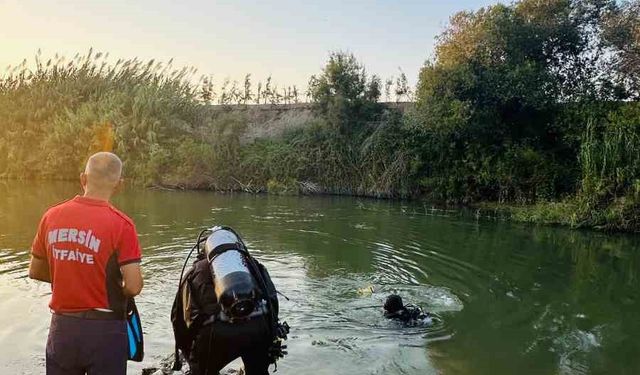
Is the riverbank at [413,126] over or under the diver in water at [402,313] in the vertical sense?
over

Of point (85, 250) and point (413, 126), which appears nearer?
point (85, 250)

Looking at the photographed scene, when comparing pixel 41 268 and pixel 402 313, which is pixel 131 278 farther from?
pixel 402 313

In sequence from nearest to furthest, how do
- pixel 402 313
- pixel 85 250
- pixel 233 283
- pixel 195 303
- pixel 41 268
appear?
1. pixel 85 250
2. pixel 41 268
3. pixel 233 283
4. pixel 195 303
5. pixel 402 313

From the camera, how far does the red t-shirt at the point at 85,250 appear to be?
110 inches

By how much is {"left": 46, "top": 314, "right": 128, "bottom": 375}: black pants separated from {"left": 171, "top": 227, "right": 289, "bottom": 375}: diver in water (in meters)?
0.90

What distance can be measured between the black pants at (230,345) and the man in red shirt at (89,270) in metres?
0.93

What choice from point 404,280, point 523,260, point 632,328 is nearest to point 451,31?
point 523,260

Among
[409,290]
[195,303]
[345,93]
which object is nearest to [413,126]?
[345,93]

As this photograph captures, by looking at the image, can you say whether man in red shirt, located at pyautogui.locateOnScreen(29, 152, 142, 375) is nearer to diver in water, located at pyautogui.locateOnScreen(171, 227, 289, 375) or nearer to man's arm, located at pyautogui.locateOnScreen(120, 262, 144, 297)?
man's arm, located at pyautogui.locateOnScreen(120, 262, 144, 297)

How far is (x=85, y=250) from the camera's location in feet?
9.21

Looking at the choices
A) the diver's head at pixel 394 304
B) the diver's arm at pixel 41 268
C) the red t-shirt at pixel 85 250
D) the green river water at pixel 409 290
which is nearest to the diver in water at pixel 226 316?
the red t-shirt at pixel 85 250

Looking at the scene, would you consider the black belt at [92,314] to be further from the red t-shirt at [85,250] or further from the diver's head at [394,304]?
the diver's head at [394,304]

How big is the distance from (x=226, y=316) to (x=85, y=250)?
1221 millimetres

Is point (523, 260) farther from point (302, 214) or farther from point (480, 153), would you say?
point (480, 153)
